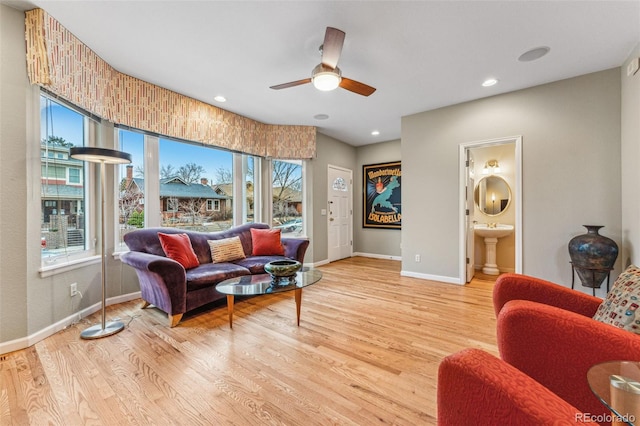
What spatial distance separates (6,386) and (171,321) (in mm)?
967

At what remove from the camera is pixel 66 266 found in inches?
93.9

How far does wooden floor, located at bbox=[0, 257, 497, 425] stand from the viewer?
1.37 m

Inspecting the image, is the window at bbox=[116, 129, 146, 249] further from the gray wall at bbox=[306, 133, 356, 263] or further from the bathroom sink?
the bathroom sink

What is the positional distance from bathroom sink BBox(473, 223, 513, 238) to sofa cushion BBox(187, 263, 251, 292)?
370 centimetres

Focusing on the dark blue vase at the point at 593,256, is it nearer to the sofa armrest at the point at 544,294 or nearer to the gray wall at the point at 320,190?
the sofa armrest at the point at 544,294

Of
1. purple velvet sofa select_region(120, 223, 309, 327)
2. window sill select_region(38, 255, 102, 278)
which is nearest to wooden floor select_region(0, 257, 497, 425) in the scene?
purple velvet sofa select_region(120, 223, 309, 327)

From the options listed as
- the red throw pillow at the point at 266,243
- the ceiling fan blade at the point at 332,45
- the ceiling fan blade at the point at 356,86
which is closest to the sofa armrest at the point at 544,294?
the ceiling fan blade at the point at 356,86

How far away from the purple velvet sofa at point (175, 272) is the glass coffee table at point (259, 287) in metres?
0.35

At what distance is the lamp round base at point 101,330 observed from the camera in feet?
7.09

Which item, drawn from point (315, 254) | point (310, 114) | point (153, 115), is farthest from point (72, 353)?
point (310, 114)

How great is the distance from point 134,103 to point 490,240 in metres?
5.48

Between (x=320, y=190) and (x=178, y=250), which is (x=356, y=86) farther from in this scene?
(x=320, y=190)

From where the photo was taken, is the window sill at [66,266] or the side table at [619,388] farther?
the window sill at [66,266]

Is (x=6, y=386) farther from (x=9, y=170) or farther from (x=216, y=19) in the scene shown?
(x=216, y=19)
